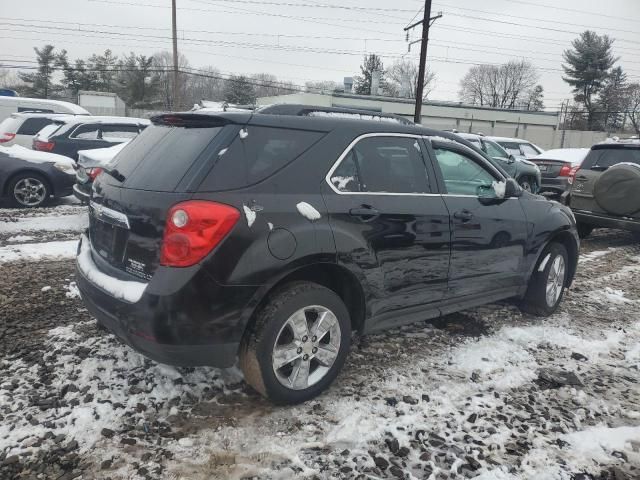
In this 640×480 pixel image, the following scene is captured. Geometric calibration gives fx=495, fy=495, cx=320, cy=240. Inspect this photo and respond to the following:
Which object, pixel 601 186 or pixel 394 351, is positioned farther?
pixel 601 186

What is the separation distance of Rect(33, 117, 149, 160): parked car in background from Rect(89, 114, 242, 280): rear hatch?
8466mm

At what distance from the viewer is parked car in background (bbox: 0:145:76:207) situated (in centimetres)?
877

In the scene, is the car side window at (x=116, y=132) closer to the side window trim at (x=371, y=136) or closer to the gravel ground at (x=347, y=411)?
the gravel ground at (x=347, y=411)

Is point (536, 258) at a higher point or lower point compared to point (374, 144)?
lower

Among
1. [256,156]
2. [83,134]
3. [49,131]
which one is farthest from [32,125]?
[256,156]

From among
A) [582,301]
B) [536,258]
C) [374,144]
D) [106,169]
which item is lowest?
[582,301]

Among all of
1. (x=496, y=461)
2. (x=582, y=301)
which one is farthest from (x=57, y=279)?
(x=582, y=301)

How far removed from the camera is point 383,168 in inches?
134

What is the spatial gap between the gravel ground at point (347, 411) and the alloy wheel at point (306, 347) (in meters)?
0.20

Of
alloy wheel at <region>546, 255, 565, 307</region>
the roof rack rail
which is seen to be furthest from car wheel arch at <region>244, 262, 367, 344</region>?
alloy wheel at <region>546, 255, 565, 307</region>

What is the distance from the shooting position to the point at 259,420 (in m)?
2.88

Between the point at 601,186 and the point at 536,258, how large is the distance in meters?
4.16

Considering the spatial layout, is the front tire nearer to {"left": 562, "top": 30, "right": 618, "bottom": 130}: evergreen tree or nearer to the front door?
the front door

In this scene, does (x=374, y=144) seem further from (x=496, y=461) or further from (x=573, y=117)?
(x=573, y=117)
